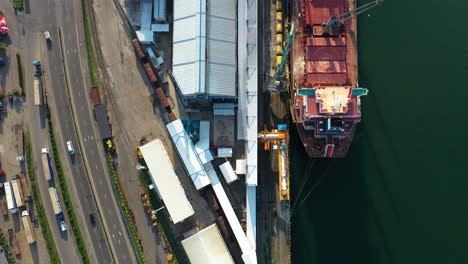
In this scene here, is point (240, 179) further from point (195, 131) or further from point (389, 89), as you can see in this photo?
point (389, 89)

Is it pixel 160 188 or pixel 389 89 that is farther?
pixel 389 89

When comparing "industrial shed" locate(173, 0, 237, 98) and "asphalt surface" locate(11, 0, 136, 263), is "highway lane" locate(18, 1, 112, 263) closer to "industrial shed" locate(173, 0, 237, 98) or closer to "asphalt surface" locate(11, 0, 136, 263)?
"asphalt surface" locate(11, 0, 136, 263)

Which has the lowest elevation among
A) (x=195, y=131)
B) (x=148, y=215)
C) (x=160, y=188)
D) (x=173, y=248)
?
(x=173, y=248)

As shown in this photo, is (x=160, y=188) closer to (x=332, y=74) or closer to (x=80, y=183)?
(x=80, y=183)

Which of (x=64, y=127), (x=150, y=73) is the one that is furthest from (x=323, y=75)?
(x=64, y=127)

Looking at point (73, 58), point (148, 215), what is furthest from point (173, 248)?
point (73, 58)

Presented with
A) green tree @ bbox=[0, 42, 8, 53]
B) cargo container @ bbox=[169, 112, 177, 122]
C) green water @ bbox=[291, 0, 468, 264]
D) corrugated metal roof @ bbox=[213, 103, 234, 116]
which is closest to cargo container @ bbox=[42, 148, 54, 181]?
→ green tree @ bbox=[0, 42, 8, 53]

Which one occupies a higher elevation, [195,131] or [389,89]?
[389,89]
